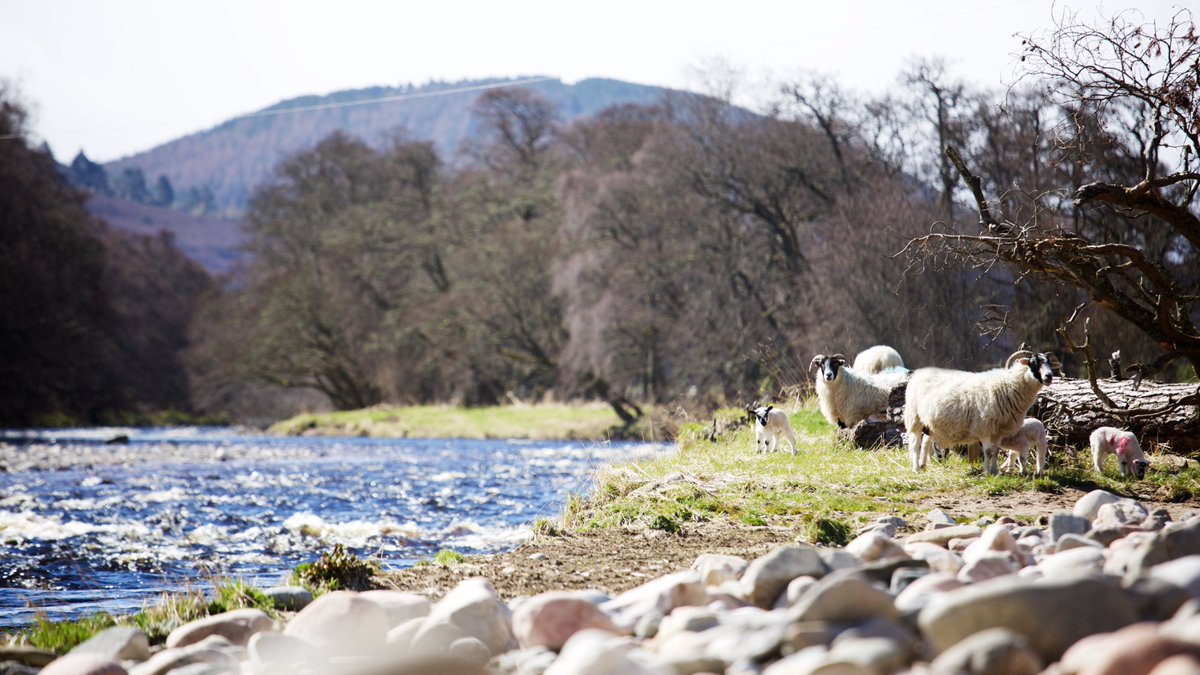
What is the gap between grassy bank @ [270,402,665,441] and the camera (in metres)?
36.3

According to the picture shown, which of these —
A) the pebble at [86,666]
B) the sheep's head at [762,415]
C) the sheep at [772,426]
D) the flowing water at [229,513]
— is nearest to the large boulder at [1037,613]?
the pebble at [86,666]

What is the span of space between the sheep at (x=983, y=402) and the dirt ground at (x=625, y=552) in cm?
85

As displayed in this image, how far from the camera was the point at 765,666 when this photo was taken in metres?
4.27

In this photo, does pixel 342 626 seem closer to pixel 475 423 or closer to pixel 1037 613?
pixel 1037 613

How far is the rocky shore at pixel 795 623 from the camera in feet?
12.7

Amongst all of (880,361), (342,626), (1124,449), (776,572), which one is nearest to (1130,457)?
(1124,449)

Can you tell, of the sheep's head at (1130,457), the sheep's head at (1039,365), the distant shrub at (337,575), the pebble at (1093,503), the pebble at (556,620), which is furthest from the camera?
the sheep's head at (1130,457)

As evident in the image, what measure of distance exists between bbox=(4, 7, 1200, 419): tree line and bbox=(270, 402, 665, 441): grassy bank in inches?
47.9

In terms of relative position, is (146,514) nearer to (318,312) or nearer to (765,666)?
(765,666)

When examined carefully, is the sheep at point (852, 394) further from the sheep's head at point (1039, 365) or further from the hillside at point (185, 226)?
the hillside at point (185, 226)

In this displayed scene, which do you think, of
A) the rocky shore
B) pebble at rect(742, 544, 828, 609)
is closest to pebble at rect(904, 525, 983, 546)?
the rocky shore

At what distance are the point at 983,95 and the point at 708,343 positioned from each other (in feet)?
35.8

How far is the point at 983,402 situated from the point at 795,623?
6.55m

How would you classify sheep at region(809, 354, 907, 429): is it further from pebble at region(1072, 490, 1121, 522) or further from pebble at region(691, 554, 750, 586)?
pebble at region(691, 554, 750, 586)
